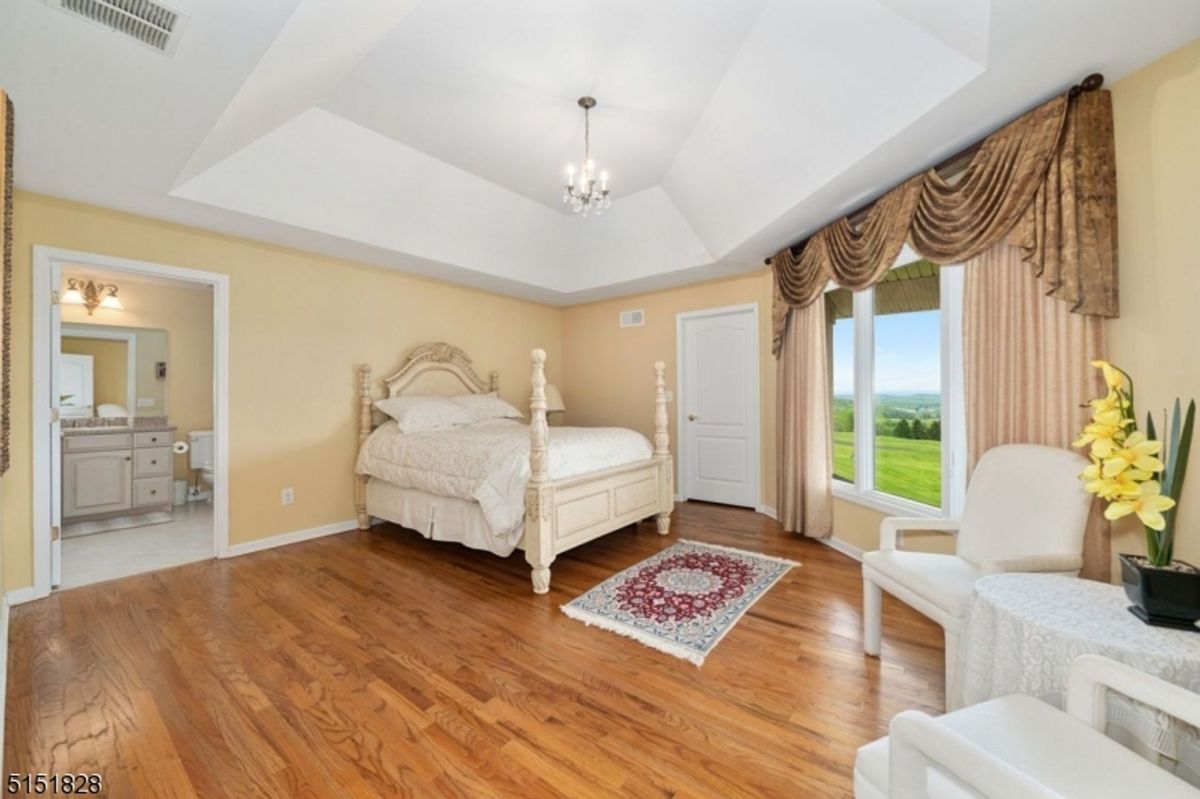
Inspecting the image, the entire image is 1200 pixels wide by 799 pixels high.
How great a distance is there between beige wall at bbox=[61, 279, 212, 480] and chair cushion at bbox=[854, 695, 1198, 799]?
6.41 metres

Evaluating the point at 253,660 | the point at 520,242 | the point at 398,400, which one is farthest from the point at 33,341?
the point at 520,242

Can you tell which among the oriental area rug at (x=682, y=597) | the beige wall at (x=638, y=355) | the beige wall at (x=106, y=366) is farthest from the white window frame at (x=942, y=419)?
the beige wall at (x=106, y=366)

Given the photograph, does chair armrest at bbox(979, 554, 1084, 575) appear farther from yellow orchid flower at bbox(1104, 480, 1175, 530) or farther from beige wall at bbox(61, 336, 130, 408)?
beige wall at bbox(61, 336, 130, 408)

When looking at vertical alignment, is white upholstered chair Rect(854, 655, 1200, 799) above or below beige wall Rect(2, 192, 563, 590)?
below

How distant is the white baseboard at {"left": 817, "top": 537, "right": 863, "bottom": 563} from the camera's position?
129 inches

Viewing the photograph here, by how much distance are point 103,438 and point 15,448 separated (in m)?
1.98

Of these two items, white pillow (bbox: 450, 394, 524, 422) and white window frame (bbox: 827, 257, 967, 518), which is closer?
white window frame (bbox: 827, 257, 967, 518)

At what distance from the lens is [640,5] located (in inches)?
84.6

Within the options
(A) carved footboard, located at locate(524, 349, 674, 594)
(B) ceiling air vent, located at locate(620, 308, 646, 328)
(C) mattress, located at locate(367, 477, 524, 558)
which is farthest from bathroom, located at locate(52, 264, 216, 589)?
(B) ceiling air vent, located at locate(620, 308, 646, 328)

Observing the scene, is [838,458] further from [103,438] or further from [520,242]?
[103,438]

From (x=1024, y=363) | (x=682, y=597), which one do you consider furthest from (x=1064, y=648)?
(x=682, y=597)

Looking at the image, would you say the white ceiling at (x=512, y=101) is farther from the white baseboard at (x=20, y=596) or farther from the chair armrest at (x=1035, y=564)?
the white baseboard at (x=20, y=596)

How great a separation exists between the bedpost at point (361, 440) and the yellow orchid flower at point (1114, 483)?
4.44 metres

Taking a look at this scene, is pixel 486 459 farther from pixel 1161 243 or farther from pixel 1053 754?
pixel 1161 243
